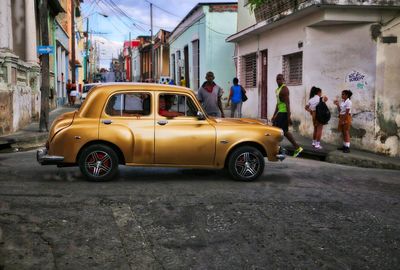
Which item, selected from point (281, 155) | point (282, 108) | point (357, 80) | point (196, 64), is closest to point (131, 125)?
point (281, 155)

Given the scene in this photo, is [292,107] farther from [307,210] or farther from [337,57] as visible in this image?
[307,210]

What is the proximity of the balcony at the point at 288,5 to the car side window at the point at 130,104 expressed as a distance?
6.61m

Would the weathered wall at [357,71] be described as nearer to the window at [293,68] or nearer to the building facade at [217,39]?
the window at [293,68]

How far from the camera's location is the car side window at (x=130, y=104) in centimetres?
783

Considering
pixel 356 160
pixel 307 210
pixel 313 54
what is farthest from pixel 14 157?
pixel 313 54

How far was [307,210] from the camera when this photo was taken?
6367mm

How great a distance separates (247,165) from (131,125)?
6.41 feet

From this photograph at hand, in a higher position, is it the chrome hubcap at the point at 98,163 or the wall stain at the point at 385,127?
the wall stain at the point at 385,127

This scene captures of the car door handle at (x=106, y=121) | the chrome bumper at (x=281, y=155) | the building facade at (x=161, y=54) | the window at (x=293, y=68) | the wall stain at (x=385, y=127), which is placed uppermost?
the building facade at (x=161, y=54)

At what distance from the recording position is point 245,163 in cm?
806

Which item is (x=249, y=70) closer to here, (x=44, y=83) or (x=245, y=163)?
(x=44, y=83)

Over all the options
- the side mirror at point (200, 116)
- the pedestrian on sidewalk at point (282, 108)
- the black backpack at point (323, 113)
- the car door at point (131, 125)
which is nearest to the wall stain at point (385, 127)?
the black backpack at point (323, 113)

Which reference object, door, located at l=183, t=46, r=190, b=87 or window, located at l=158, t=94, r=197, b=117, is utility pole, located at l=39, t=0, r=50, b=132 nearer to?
window, located at l=158, t=94, r=197, b=117

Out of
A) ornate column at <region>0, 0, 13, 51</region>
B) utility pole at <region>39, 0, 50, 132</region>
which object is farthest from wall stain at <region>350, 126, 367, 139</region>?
ornate column at <region>0, 0, 13, 51</region>
